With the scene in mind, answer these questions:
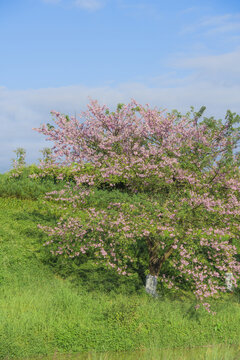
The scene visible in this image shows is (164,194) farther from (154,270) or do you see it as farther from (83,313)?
(83,313)

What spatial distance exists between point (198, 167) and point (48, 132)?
21.1ft

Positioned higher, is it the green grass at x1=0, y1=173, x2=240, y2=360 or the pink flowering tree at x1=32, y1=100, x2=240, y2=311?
the pink flowering tree at x1=32, y1=100, x2=240, y2=311

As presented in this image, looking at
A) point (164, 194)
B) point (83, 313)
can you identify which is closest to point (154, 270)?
point (164, 194)

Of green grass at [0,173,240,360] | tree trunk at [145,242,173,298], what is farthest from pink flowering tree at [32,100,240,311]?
green grass at [0,173,240,360]

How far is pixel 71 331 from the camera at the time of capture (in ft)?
26.7

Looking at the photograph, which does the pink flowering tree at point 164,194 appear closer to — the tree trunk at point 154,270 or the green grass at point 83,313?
the tree trunk at point 154,270

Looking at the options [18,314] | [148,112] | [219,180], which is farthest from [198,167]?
[18,314]

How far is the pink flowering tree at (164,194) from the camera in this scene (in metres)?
9.90

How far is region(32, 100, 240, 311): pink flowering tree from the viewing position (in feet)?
32.5

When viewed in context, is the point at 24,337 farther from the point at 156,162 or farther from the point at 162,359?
the point at 156,162

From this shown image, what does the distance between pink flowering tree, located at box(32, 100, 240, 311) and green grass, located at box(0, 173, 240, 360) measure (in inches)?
28.6

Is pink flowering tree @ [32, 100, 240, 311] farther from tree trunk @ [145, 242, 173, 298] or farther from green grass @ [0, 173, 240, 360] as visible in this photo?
green grass @ [0, 173, 240, 360]

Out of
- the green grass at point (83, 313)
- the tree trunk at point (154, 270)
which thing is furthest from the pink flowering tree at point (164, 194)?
the green grass at point (83, 313)

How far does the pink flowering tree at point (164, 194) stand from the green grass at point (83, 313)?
73 centimetres
